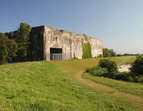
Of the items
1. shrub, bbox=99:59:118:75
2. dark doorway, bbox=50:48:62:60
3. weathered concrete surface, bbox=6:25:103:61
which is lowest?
shrub, bbox=99:59:118:75

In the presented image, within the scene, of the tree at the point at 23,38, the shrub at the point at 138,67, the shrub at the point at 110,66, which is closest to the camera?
the shrub at the point at 138,67

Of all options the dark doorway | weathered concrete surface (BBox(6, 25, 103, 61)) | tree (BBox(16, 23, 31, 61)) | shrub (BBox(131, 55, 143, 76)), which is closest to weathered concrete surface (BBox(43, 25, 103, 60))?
weathered concrete surface (BBox(6, 25, 103, 61))

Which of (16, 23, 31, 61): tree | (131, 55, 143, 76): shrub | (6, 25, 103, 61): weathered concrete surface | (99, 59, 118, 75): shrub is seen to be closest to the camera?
(131, 55, 143, 76): shrub

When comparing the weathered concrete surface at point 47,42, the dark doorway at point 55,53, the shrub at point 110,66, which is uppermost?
the weathered concrete surface at point 47,42

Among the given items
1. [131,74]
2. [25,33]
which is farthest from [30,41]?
[131,74]

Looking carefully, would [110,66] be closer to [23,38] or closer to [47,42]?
[47,42]

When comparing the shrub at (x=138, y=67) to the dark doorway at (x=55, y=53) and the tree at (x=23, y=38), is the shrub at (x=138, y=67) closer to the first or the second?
the dark doorway at (x=55, y=53)

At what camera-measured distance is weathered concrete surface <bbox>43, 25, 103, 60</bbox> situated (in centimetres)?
3173

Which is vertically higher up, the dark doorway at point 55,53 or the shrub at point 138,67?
the dark doorway at point 55,53

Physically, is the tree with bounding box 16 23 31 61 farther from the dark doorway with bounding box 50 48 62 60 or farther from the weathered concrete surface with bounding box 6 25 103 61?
the dark doorway with bounding box 50 48 62 60

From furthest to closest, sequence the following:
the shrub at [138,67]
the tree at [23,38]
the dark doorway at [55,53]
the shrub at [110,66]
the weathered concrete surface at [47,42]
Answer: the dark doorway at [55,53]
the tree at [23,38]
the weathered concrete surface at [47,42]
the shrub at [110,66]
the shrub at [138,67]

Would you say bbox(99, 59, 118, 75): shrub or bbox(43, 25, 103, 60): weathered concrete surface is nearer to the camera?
Result: bbox(99, 59, 118, 75): shrub

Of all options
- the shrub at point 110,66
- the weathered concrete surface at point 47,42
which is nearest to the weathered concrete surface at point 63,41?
the weathered concrete surface at point 47,42

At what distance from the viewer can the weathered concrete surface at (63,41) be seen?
31734mm
